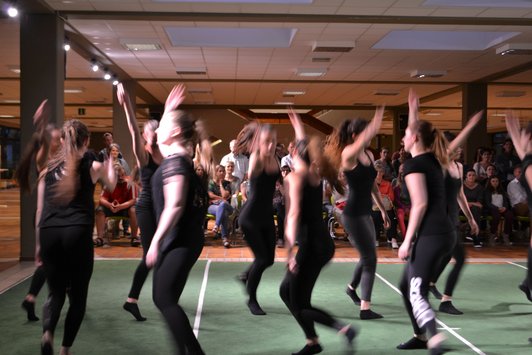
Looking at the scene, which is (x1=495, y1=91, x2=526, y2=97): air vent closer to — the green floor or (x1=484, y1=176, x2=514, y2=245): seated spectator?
(x1=484, y1=176, x2=514, y2=245): seated spectator

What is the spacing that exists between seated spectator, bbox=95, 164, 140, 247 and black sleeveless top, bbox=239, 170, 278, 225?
4.76m

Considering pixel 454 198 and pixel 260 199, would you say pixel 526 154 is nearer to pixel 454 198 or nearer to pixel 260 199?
pixel 454 198

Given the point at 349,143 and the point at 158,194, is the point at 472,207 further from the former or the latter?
the point at 158,194

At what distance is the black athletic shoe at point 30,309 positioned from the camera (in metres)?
4.79

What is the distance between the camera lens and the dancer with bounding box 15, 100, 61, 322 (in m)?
3.89

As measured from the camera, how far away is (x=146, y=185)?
15.3 ft

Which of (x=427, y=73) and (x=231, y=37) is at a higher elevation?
(x=231, y=37)

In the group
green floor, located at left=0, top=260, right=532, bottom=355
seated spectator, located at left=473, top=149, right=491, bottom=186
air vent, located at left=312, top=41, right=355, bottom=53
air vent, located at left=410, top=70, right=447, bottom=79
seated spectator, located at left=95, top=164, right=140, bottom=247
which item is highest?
air vent, located at left=410, top=70, right=447, bottom=79

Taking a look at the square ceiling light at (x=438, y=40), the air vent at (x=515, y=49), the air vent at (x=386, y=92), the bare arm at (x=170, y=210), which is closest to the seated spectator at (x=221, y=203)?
the square ceiling light at (x=438, y=40)

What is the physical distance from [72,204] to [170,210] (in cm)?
84

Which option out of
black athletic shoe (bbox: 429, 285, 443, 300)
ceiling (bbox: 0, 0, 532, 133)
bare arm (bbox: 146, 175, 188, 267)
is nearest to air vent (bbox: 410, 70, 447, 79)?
ceiling (bbox: 0, 0, 532, 133)

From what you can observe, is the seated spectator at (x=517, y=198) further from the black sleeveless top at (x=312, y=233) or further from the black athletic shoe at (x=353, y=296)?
the black sleeveless top at (x=312, y=233)

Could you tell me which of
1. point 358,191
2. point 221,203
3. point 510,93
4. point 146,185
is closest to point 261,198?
point 358,191

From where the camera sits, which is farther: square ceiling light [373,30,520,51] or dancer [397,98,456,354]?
square ceiling light [373,30,520,51]
